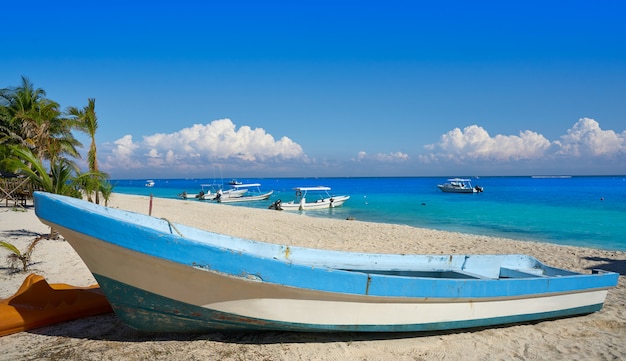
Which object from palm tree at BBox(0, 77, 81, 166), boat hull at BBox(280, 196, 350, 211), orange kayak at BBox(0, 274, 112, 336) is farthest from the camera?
boat hull at BBox(280, 196, 350, 211)

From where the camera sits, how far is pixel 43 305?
4695 mm

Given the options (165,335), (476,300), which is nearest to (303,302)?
(165,335)

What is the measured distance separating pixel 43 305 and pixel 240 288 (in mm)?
2724

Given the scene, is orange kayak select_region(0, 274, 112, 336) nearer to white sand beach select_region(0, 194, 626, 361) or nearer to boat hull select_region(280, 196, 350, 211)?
white sand beach select_region(0, 194, 626, 361)

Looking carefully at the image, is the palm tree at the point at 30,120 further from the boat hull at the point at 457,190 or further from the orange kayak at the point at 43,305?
the boat hull at the point at 457,190

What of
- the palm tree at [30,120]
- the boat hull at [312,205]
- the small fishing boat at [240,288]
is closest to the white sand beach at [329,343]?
the small fishing boat at [240,288]

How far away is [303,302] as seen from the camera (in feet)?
13.1

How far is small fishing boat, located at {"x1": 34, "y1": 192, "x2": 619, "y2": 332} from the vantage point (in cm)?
363

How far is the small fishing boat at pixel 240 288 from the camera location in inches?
143

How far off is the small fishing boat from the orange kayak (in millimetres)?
1087

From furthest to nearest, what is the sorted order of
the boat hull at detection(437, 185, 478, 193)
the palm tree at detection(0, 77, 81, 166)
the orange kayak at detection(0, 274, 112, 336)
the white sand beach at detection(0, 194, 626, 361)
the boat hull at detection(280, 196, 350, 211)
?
the boat hull at detection(437, 185, 478, 193) < the boat hull at detection(280, 196, 350, 211) < the palm tree at detection(0, 77, 81, 166) < the orange kayak at detection(0, 274, 112, 336) < the white sand beach at detection(0, 194, 626, 361)

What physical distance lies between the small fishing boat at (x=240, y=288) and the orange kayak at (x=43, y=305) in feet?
3.57

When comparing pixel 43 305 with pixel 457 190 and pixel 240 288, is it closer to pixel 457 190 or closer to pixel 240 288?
pixel 240 288

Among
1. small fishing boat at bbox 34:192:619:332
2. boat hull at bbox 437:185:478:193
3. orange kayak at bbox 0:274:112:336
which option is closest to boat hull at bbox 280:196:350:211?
orange kayak at bbox 0:274:112:336
